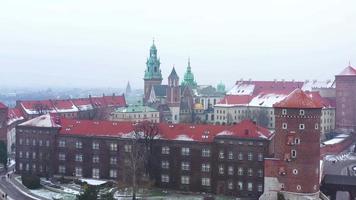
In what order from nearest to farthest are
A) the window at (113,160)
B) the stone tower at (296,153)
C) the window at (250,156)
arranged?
1. the stone tower at (296,153)
2. the window at (250,156)
3. the window at (113,160)

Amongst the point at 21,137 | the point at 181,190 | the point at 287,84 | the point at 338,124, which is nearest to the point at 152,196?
the point at 181,190

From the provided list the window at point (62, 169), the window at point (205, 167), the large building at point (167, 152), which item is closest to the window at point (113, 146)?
the large building at point (167, 152)

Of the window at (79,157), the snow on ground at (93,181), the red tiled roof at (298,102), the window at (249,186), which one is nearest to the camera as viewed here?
the red tiled roof at (298,102)

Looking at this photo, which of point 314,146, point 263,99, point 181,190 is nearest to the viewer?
point 314,146

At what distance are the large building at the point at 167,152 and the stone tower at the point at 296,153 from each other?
5063mm

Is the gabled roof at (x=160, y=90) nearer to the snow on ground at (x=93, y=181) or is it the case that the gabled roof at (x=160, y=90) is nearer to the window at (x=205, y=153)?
the snow on ground at (x=93, y=181)

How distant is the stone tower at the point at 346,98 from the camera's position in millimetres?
116750

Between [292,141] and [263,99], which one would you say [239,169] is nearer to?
[292,141]

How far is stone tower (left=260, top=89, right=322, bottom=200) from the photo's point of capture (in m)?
58.3

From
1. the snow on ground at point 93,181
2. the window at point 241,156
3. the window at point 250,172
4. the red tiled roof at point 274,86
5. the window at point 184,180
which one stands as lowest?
the snow on ground at point 93,181

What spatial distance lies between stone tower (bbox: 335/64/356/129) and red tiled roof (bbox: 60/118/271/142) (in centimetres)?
5579

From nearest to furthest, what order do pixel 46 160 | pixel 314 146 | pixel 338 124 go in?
1. pixel 314 146
2. pixel 46 160
3. pixel 338 124

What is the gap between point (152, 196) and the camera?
6512 centimetres

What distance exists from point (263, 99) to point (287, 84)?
940cm
